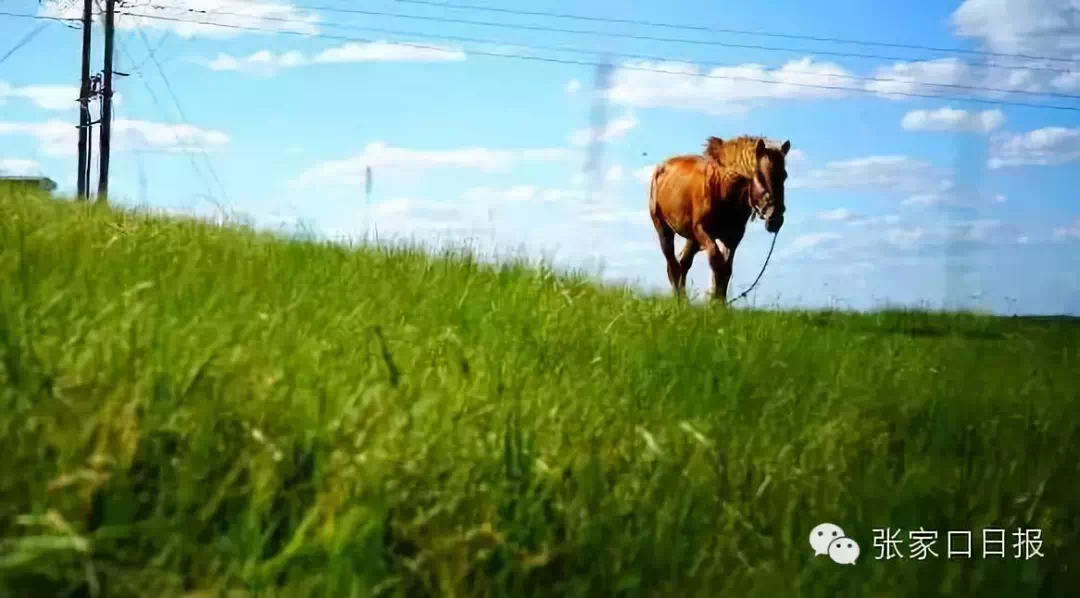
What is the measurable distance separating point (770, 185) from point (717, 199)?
0.67 m

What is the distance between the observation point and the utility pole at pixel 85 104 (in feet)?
39.2

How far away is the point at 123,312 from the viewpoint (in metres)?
2.78

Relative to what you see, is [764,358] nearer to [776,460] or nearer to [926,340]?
[776,460]

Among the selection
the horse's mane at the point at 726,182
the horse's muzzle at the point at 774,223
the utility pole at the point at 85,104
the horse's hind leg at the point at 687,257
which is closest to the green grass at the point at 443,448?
the horse's muzzle at the point at 774,223

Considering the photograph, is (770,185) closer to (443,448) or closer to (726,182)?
(726,182)

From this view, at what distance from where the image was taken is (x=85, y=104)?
12617mm

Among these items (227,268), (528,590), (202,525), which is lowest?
(528,590)

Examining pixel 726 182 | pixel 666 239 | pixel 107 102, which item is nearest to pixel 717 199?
pixel 726 182

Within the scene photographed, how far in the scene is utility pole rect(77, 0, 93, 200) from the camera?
12.0 metres

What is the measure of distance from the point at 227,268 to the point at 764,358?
6.46ft

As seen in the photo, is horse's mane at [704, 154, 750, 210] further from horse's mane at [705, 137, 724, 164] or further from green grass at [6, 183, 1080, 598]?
green grass at [6, 183, 1080, 598]

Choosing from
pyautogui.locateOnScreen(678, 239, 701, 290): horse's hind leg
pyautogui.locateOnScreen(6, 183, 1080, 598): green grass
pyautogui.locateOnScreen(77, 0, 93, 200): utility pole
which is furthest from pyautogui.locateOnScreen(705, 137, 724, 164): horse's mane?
pyautogui.locateOnScreen(77, 0, 93, 200): utility pole

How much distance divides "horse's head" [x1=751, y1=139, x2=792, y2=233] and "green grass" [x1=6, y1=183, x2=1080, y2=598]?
3.16 metres

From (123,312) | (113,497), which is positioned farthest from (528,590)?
(123,312)
